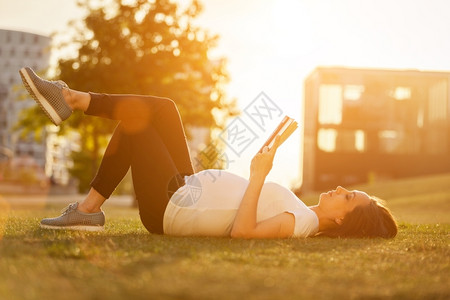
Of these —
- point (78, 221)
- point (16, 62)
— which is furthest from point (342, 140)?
point (16, 62)

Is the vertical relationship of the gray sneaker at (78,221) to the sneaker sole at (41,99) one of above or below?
below

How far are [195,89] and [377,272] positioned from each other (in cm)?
1820

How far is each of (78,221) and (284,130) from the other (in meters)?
1.81

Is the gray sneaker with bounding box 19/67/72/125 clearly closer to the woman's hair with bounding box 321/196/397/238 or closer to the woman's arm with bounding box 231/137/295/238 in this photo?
the woman's arm with bounding box 231/137/295/238

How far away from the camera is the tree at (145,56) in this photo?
64.4 feet

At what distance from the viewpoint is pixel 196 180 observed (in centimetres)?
464

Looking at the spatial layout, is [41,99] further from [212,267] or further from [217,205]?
[212,267]

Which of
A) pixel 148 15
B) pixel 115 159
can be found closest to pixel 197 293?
pixel 115 159

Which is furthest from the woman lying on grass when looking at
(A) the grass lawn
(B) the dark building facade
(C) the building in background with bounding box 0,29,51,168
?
(C) the building in background with bounding box 0,29,51,168

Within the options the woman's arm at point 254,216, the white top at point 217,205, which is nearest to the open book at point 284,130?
the woman's arm at point 254,216

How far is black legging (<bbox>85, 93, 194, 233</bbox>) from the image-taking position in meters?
4.59

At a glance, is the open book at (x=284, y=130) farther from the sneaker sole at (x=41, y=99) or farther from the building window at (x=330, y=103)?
the building window at (x=330, y=103)

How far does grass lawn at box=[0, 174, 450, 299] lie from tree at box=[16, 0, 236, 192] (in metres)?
15.1

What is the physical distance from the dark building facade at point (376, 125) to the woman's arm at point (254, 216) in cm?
4400
